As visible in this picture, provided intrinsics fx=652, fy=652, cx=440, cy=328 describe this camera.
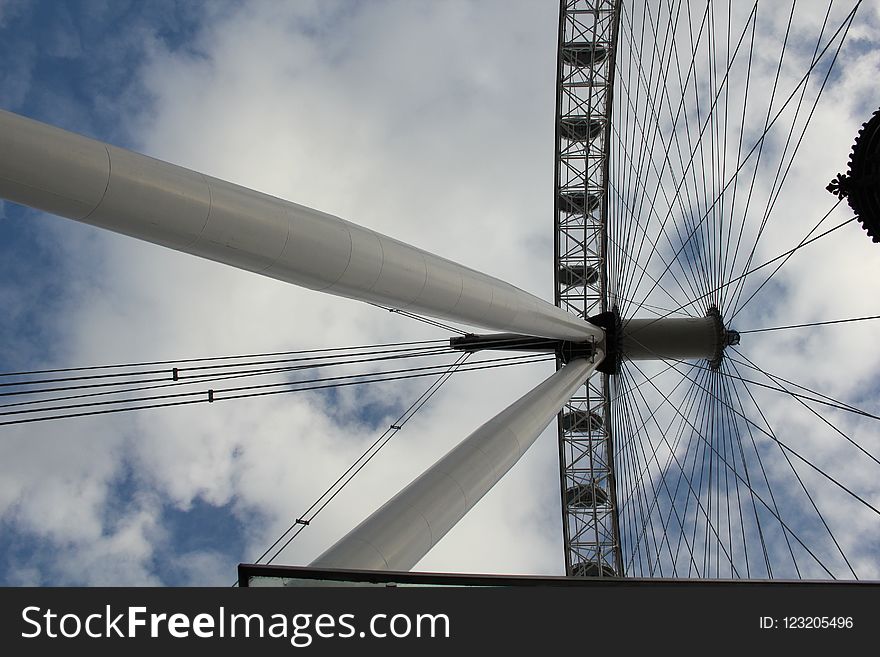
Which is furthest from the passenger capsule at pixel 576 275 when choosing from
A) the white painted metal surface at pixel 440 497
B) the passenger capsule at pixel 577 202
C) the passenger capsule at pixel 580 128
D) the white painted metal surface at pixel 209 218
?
the white painted metal surface at pixel 209 218

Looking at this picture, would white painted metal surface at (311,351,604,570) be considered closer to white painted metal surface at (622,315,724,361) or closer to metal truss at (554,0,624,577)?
white painted metal surface at (622,315,724,361)

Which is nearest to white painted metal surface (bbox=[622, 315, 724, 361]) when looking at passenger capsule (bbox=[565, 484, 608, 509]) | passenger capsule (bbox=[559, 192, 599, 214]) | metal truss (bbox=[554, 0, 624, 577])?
metal truss (bbox=[554, 0, 624, 577])

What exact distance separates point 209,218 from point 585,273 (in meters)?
30.2

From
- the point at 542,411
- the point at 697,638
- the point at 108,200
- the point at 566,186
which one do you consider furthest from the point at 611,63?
the point at 697,638

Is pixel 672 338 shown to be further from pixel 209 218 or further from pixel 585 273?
pixel 209 218

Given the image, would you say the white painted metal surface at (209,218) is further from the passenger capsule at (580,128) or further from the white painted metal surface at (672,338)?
the passenger capsule at (580,128)

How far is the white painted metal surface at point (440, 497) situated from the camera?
970cm

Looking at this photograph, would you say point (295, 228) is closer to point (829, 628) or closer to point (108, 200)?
point (108, 200)

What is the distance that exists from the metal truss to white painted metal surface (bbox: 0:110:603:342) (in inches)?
967

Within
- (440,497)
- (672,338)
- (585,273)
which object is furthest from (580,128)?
(440,497)

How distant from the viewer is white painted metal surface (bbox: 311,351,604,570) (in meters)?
9.70

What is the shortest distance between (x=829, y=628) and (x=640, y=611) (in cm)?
124

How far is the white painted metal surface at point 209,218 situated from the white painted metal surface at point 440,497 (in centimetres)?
350

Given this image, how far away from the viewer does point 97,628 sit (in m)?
4.61
